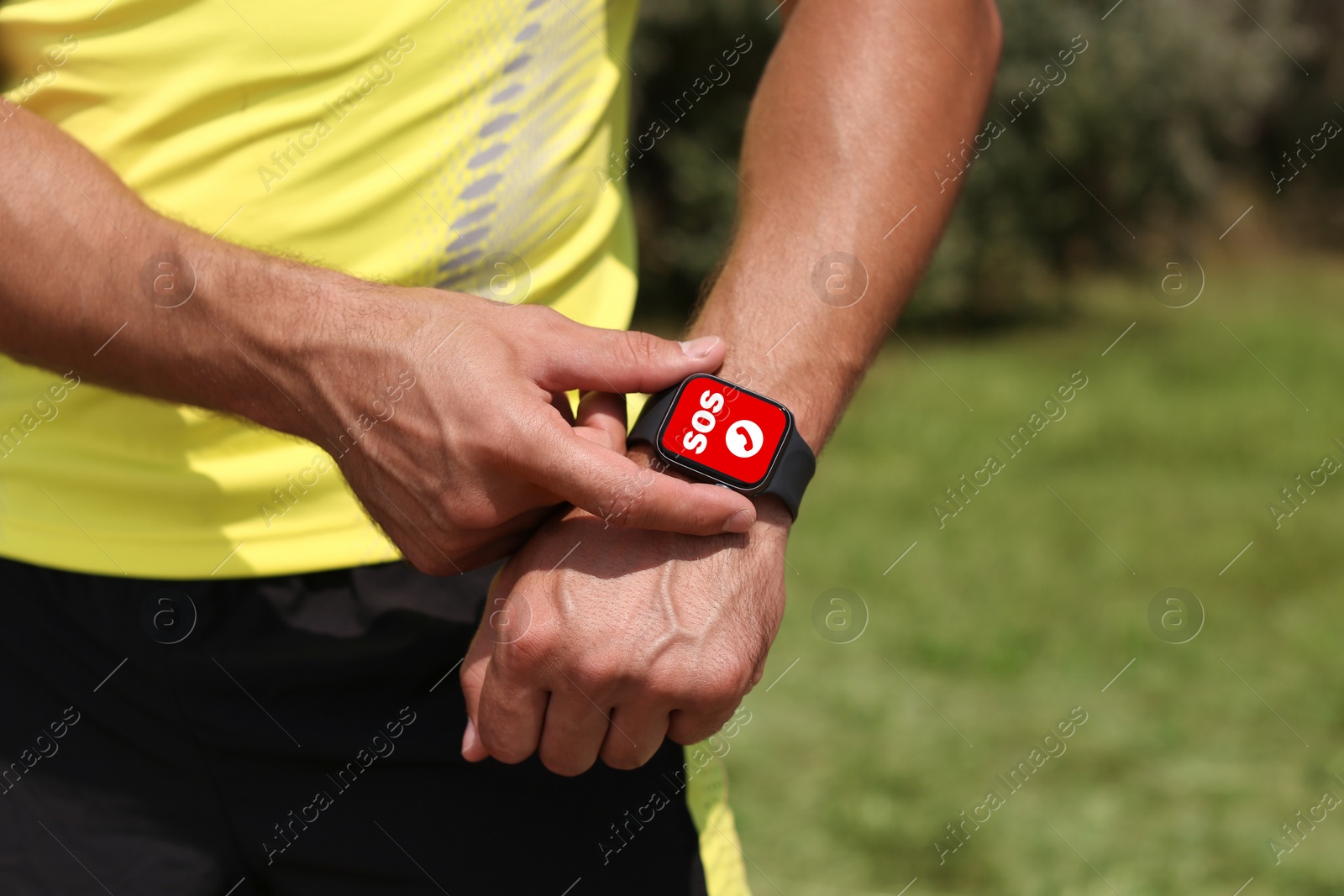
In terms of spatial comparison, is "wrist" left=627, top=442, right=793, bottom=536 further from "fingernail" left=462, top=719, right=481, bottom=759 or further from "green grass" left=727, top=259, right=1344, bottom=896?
"green grass" left=727, top=259, right=1344, bottom=896

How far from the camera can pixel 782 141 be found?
149 cm

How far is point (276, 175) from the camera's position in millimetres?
1396

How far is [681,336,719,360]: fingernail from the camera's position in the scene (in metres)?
1.26

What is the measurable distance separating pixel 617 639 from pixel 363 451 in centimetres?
33

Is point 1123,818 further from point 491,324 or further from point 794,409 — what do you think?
point 491,324

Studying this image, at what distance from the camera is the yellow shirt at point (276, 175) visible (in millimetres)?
1342

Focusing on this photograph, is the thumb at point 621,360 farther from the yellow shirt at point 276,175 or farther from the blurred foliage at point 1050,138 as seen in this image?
the blurred foliage at point 1050,138

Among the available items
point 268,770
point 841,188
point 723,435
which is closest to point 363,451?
point 723,435

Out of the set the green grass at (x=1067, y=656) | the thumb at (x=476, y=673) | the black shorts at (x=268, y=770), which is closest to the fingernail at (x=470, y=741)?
the thumb at (x=476, y=673)

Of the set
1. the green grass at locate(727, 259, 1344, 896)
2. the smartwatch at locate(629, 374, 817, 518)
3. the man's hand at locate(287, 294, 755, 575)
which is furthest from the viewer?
the green grass at locate(727, 259, 1344, 896)

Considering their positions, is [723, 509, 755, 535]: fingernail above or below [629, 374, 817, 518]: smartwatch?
below

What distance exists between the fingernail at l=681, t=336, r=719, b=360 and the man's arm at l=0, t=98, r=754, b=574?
5 cm

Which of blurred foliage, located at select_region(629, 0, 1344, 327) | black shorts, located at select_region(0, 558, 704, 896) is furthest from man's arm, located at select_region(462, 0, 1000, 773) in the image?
blurred foliage, located at select_region(629, 0, 1344, 327)

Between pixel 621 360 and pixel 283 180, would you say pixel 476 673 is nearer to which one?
pixel 621 360
